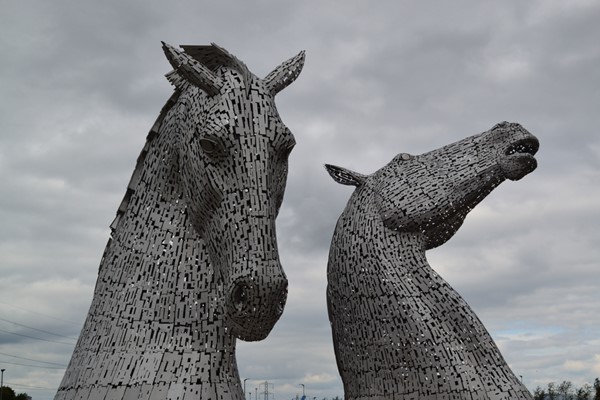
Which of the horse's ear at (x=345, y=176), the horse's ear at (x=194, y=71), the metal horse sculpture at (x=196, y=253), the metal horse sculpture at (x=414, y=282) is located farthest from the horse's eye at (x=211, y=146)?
the horse's ear at (x=345, y=176)

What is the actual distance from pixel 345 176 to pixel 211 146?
4225 mm

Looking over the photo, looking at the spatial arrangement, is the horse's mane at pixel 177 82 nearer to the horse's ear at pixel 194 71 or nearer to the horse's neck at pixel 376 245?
the horse's ear at pixel 194 71

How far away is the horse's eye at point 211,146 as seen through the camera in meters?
3.15

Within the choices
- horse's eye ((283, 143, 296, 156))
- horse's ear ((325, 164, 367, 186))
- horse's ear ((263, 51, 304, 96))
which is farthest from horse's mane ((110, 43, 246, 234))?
horse's ear ((325, 164, 367, 186))

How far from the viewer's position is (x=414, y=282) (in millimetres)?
6484

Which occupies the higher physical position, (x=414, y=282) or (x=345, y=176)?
(x=345, y=176)

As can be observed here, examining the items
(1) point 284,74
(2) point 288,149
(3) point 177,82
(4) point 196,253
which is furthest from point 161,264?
(1) point 284,74

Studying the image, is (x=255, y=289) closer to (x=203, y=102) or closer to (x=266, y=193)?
(x=266, y=193)

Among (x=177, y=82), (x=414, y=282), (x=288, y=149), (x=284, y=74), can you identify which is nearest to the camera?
(x=288, y=149)

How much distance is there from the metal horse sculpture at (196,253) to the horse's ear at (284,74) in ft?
0.04

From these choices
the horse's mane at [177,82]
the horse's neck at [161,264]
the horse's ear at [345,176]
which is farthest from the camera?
the horse's ear at [345,176]

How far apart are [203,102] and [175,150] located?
33cm

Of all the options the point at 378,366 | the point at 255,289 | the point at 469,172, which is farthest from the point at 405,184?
the point at 255,289

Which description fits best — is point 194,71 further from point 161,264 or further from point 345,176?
point 345,176
